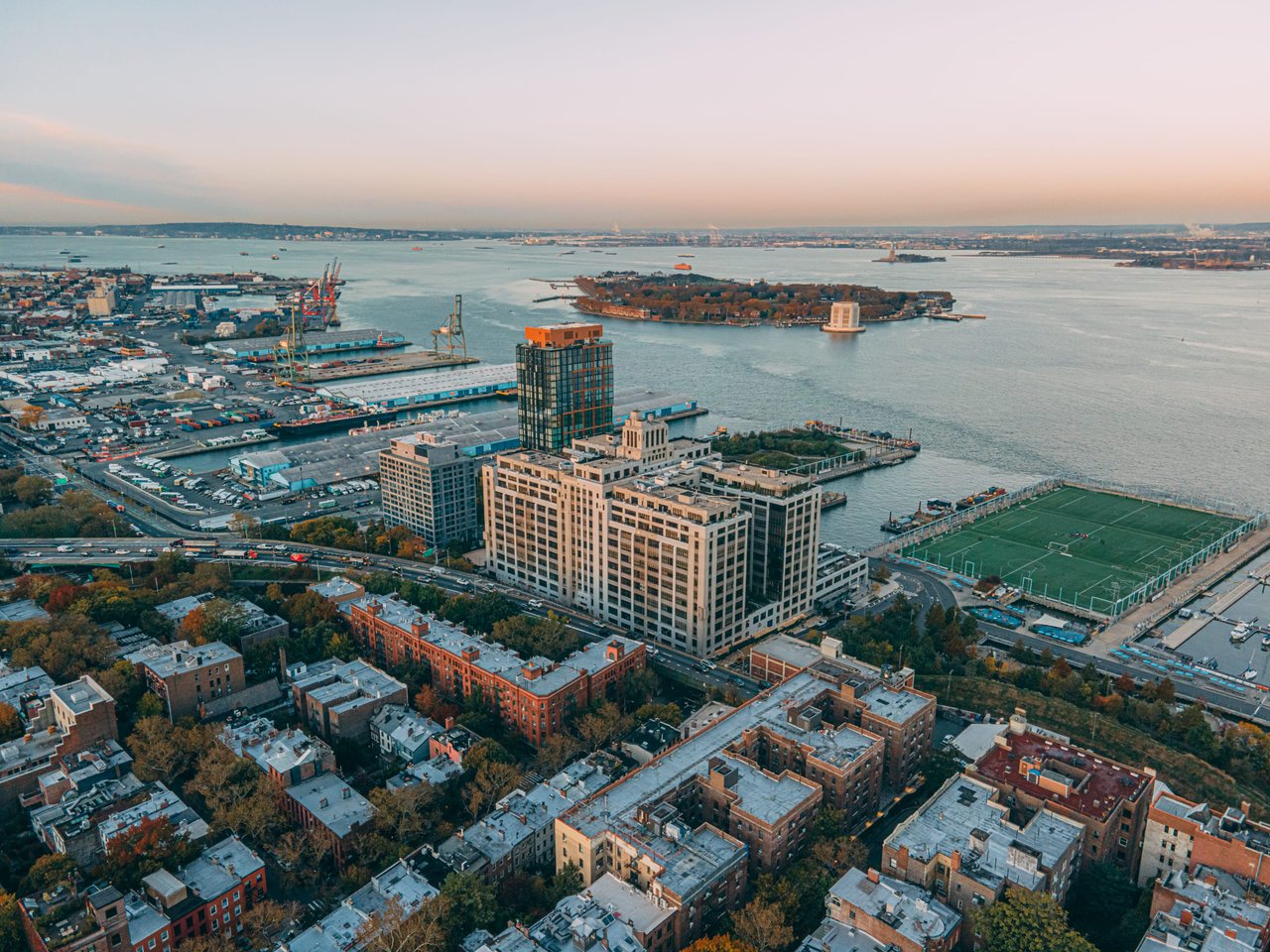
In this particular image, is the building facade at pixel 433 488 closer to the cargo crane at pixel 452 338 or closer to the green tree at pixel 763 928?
the green tree at pixel 763 928

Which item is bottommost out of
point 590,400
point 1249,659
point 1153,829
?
point 1249,659

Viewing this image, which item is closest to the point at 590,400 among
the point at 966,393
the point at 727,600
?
the point at 727,600

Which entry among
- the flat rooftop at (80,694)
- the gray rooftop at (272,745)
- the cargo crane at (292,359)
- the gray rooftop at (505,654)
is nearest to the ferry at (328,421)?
the cargo crane at (292,359)

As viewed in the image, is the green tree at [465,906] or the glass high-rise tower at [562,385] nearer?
the green tree at [465,906]

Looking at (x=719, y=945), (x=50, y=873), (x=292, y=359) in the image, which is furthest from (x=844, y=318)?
(x=50, y=873)

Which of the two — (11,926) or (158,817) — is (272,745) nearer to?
(158,817)

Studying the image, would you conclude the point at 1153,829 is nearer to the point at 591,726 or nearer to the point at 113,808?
the point at 591,726
